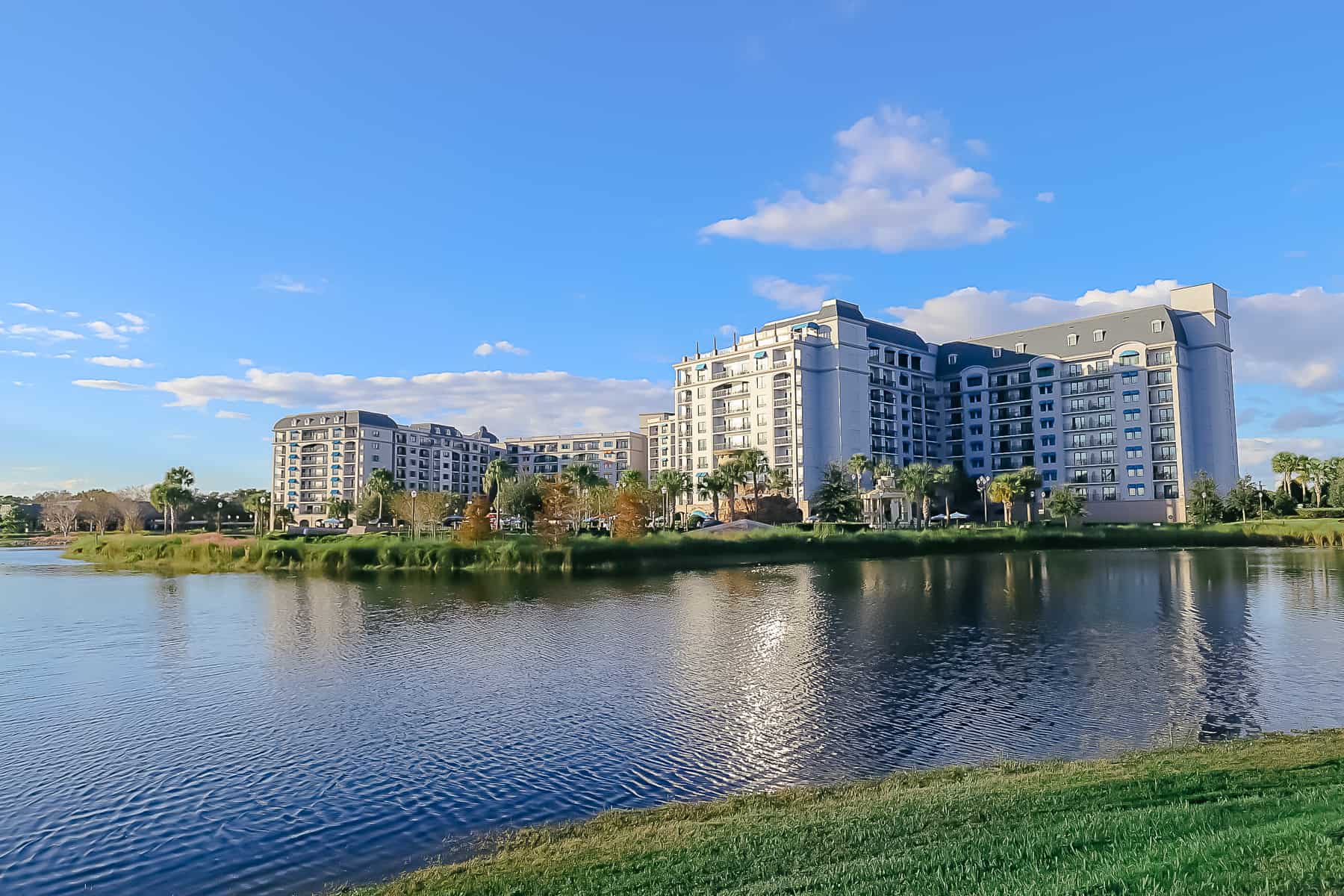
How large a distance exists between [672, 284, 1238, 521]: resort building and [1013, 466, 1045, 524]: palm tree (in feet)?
17.1

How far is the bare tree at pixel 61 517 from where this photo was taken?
14938cm

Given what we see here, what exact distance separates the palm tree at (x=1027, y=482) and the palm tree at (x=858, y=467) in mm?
20110

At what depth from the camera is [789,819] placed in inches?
472

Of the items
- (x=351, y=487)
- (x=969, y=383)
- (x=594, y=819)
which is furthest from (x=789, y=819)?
(x=351, y=487)

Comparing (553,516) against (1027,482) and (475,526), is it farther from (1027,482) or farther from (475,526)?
(1027,482)

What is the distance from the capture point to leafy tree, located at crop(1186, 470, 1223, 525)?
108938mm

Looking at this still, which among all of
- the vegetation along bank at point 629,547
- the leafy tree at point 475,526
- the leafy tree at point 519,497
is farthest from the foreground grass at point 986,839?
the leafy tree at point 519,497

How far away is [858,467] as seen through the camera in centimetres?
11394

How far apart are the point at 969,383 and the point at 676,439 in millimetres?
52436

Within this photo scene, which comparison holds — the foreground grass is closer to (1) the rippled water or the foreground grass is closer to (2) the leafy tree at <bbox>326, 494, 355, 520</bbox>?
(1) the rippled water

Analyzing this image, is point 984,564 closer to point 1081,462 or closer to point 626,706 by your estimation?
point 626,706

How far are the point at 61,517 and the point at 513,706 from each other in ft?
547

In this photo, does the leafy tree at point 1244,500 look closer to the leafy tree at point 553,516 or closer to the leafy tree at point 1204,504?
the leafy tree at point 1204,504

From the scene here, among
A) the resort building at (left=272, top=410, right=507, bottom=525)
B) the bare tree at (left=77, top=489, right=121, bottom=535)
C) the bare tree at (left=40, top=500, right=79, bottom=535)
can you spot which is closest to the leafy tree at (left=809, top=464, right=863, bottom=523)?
the resort building at (left=272, top=410, right=507, bottom=525)
